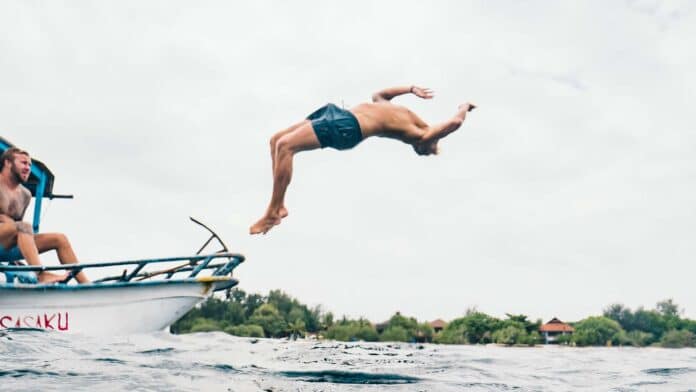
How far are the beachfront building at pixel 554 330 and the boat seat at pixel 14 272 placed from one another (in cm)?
6402

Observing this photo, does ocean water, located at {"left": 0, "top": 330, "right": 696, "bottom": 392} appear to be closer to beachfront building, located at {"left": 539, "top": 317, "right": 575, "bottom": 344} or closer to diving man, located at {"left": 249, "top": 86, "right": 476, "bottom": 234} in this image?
diving man, located at {"left": 249, "top": 86, "right": 476, "bottom": 234}

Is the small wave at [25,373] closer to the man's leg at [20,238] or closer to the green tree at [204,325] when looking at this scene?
the man's leg at [20,238]

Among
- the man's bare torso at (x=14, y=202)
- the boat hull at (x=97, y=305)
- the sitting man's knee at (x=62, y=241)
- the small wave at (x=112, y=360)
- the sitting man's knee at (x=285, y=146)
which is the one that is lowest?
the small wave at (x=112, y=360)

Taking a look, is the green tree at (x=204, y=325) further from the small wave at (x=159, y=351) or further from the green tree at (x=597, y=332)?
the small wave at (x=159, y=351)

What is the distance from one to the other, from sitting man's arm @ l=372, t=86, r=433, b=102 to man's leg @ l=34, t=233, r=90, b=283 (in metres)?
6.61

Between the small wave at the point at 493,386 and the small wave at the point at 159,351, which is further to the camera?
the small wave at the point at 159,351

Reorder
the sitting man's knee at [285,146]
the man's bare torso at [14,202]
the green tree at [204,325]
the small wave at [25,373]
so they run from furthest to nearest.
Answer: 1. the green tree at [204,325]
2. the man's bare torso at [14,202]
3. the small wave at [25,373]
4. the sitting man's knee at [285,146]

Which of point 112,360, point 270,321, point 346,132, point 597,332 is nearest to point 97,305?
point 112,360

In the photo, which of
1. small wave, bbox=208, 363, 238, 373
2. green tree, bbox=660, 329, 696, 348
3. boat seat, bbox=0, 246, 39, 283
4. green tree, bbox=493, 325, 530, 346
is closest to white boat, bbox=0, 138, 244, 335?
boat seat, bbox=0, 246, 39, 283

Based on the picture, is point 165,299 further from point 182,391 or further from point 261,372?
point 182,391

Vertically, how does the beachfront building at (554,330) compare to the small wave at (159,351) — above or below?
above

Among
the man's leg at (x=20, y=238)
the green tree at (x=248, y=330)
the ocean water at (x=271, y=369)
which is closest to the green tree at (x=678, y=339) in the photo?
the green tree at (x=248, y=330)

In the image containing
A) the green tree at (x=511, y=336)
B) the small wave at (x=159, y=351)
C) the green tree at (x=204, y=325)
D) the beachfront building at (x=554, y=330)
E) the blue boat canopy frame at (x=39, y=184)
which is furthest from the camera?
the beachfront building at (x=554, y=330)

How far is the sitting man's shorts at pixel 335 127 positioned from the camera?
11.7 ft
